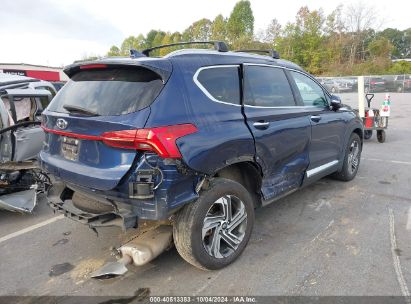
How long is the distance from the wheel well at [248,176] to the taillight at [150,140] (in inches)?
34.5

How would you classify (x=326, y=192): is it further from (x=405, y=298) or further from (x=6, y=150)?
(x=6, y=150)

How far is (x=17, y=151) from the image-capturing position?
5.23 m

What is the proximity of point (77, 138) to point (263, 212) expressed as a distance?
2582 mm

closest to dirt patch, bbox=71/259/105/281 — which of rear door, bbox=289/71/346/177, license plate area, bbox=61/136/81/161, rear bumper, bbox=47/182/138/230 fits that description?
rear bumper, bbox=47/182/138/230

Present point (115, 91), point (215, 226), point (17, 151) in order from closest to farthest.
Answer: point (115, 91) < point (215, 226) < point (17, 151)

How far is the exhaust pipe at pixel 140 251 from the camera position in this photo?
280cm

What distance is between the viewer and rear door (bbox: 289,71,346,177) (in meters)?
4.47

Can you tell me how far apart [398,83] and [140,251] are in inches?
1297

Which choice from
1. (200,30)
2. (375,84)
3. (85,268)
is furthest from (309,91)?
(200,30)

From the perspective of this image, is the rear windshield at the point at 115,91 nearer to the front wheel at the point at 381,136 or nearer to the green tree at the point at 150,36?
the front wheel at the point at 381,136

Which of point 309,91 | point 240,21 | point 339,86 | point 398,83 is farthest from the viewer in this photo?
point 240,21

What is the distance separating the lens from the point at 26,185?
5051 mm

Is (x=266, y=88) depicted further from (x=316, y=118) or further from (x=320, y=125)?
(x=320, y=125)

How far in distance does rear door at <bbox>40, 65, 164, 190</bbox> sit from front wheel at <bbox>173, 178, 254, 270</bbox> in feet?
2.31
